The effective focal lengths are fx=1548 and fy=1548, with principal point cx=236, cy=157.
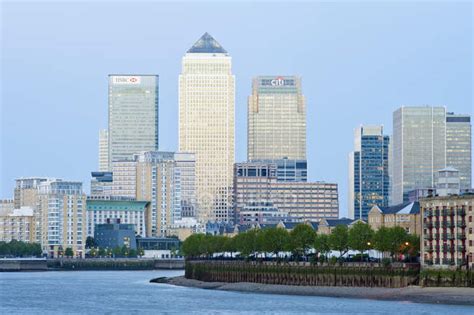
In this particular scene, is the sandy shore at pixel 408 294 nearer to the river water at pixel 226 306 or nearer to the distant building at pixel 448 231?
the river water at pixel 226 306

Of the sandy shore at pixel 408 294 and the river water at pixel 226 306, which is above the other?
the sandy shore at pixel 408 294

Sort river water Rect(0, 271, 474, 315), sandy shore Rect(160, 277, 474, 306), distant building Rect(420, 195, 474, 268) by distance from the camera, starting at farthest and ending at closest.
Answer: distant building Rect(420, 195, 474, 268)
sandy shore Rect(160, 277, 474, 306)
river water Rect(0, 271, 474, 315)

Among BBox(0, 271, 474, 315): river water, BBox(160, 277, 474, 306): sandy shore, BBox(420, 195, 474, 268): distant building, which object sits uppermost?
BBox(420, 195, 474, 268): distant building

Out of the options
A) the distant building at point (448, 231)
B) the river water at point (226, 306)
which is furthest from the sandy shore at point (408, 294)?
the distant building at point (448, 231)

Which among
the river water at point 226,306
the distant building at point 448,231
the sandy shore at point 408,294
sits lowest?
the river water at point 226,306

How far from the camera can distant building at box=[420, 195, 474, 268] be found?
17988cm

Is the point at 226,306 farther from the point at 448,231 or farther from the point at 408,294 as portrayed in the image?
the point at 448,231

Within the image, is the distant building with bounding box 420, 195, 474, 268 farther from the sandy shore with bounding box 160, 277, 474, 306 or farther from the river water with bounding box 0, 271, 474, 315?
the river water with bounding box 0, 271, 474, 315

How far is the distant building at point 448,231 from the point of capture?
179875 millimetres

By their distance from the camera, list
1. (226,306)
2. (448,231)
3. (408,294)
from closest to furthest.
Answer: (226,306) → (408,294) → (448,231)

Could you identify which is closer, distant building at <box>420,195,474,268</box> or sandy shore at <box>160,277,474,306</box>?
sandy shore at <box>160,277,474,306</box>

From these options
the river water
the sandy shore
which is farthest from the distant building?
the river water

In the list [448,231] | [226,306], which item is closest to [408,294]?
[448,231]

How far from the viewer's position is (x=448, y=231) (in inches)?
7234
